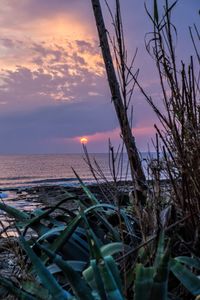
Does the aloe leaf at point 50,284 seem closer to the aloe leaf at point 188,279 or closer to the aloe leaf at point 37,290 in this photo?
the aloe leaf at point 37,290

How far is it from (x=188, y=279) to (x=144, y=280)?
356 millimetres

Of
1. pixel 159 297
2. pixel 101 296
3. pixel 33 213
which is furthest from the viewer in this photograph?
pixel 33 213

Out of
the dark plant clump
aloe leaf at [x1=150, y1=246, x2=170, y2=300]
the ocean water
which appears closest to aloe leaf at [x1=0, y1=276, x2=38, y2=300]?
the dark plant clump

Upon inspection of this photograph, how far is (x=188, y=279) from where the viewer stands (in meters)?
1.83

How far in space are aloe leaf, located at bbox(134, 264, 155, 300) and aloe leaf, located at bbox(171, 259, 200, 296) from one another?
0.32 m

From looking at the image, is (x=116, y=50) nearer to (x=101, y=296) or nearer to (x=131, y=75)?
(x=131, y=75)

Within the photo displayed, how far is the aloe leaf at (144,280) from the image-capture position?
1.54 m

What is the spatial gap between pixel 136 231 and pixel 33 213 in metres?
0.72

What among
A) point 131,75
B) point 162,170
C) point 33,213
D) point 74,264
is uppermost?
point 131,75

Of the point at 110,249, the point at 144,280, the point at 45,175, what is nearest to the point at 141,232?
the point at 110,249

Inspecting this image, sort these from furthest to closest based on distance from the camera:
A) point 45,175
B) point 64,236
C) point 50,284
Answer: point 45,175
point 64,236
point 50,284

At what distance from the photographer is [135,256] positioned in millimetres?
2373

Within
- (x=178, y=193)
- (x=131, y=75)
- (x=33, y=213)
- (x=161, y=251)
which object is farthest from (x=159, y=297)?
(x=33, y=213)

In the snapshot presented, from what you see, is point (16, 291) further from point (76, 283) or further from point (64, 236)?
point (64, 236)
